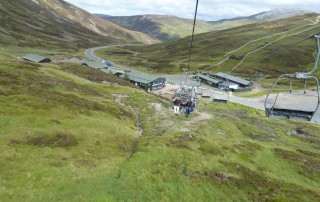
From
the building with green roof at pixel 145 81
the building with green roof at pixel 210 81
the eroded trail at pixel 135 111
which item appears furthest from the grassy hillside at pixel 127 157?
the building with green roof at pixel 210 81

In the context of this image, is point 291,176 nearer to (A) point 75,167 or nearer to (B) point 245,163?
(B) point 245,163

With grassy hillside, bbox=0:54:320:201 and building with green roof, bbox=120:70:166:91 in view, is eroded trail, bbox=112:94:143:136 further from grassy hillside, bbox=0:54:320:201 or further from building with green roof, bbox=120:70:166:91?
building with green roof, bbox=120:70:166:91

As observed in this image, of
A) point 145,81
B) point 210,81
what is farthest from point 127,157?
point 210,81

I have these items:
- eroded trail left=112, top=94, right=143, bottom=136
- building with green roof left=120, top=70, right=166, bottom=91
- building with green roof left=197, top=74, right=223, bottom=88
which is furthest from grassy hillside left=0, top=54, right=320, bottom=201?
building with green roof left=197, top=74, right=223, bottom=88

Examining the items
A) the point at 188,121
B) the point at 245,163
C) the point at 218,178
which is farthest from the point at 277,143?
the point at 218,178

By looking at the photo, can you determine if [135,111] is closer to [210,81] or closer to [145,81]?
[145,81]

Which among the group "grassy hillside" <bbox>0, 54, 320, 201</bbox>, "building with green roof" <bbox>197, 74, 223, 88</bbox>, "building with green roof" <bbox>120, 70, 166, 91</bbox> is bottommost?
"grassy hillside" <bbox>0, 54, 320, 201</bbox>

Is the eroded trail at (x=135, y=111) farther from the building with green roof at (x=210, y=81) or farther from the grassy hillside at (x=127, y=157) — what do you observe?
the building with green roof at (x=210, y=81)

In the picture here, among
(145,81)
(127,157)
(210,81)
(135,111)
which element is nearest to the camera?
(127,157)
